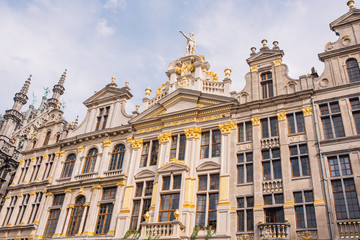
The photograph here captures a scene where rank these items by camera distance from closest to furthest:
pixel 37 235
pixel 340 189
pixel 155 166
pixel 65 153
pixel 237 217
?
pixel 340 189 → pixel 237 217 → pixel 155 166 → pixel 37 235 → pixel 65 153

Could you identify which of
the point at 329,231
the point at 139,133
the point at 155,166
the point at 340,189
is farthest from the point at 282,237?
the point at 139,133

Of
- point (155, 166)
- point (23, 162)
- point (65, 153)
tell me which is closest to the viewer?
point (155, 166)

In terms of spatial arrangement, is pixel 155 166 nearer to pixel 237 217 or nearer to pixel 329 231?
pixel 237 217

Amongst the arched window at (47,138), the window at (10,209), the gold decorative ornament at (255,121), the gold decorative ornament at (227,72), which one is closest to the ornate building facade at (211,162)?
the gold decorative ornament at (255,121)

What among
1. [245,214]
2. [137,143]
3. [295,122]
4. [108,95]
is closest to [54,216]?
[137,143]

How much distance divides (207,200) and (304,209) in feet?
20.8

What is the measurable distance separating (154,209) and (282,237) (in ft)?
30.4

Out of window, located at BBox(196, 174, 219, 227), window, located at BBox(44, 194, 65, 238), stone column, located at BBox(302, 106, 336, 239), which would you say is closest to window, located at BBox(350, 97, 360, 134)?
stone column, located at BBox(302, 106, 336, 239)

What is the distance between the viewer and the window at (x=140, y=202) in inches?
1000

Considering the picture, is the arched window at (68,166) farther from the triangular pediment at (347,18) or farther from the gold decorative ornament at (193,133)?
the triangular pediment at (347,18)

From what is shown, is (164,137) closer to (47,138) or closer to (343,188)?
(343,188)

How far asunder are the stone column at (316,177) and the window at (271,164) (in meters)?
2.05

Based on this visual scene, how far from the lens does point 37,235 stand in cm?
2914

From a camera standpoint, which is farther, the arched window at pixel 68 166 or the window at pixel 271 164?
the arched window at pixel 68 166
